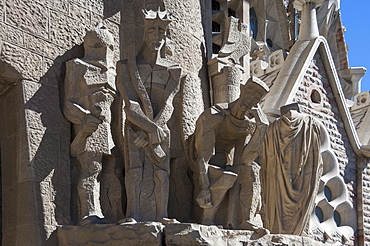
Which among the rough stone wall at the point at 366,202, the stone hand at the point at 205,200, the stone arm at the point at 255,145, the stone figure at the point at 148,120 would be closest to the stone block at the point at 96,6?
the stone figure at the point at 148,120

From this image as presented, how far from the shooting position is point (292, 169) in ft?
35.2

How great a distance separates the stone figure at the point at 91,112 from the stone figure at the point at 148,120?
0.28 meters

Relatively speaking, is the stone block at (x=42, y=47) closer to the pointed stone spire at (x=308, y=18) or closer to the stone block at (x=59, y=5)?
the stone block at (x=59, y=5)

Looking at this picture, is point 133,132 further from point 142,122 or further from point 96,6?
point 96,6

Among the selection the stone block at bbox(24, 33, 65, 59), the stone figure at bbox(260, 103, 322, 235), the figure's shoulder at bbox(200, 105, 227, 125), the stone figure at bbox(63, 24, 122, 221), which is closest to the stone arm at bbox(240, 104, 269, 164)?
the figure's shoulder at bbox(200, 105, 227, 125)

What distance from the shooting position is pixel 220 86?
33.7 feet

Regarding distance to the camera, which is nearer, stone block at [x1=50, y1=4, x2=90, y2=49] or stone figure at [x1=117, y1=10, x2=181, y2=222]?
stone figure at [x1=117, y1=10, x2=181, y2=222]

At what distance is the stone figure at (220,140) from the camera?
30.2 ft

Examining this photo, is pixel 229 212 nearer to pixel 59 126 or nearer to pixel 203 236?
pixel 203 236

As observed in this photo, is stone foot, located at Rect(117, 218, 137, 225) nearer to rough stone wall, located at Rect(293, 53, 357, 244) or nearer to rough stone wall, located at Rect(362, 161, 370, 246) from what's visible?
rough stone wall, located at Rect(293, 53, 357, 244)

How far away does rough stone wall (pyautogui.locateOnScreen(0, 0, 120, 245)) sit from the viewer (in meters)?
8.80

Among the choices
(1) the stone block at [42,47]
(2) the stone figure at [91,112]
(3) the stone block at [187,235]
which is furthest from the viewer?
(1) the stone block at [42,47]

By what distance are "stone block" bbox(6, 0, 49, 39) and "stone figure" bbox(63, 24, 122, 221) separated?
17.2 inches

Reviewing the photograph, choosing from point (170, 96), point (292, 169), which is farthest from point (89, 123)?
point (292, 169)
